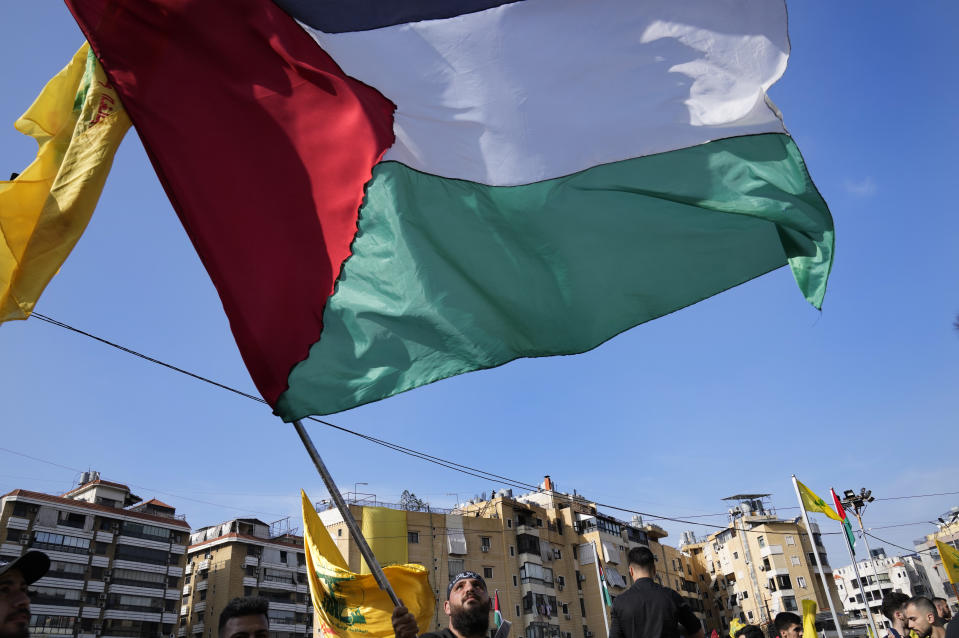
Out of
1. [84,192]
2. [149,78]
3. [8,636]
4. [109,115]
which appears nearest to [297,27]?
[149,78]

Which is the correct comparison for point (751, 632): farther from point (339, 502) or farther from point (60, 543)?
point (60, 543)

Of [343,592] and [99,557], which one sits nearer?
[343,592]

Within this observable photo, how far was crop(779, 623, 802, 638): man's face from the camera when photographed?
846cm

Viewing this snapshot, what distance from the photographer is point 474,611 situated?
4320 mm

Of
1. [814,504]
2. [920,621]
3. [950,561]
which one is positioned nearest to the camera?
[920,621]

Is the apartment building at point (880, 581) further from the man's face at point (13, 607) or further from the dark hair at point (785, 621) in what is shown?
the man's face at point (13, 607)

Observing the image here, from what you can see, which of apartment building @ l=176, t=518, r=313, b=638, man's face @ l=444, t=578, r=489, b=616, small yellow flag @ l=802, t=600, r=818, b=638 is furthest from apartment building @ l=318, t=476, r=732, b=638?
man's face @ l=444, t=578, r=489, b=616

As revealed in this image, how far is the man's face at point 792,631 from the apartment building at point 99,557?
55.9m

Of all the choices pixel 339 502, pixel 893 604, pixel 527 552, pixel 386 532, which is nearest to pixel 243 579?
pixel 386 532

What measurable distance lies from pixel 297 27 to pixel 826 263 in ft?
11.6

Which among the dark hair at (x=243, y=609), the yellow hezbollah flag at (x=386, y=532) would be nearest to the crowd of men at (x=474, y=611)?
the dark hair at (x=243, y=609)

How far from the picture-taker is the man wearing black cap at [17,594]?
384 centimetres

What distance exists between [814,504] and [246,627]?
945 inches

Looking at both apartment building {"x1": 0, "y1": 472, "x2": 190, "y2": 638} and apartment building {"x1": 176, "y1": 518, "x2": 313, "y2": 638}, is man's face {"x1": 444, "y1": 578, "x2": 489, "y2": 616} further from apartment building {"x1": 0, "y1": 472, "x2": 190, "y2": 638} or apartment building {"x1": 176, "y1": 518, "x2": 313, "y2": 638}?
apartment building {"x1": 176, "y1": 518, "x2": 313, "y2": 638}
